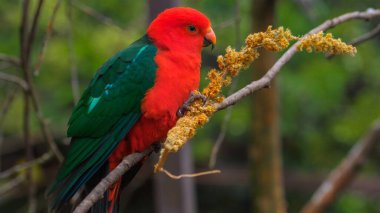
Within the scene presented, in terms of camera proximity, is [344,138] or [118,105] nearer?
[118,105]

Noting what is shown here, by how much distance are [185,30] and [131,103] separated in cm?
31

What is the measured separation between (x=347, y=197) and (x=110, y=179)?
326 cm

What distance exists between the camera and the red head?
7.18 ft

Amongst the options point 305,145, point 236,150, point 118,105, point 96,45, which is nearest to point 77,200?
point 118,105

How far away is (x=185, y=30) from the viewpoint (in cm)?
220

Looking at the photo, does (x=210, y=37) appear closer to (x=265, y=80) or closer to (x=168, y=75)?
(x=168, y=75)

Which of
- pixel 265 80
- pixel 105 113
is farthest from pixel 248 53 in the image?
pixel 105 113

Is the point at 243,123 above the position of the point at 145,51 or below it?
above

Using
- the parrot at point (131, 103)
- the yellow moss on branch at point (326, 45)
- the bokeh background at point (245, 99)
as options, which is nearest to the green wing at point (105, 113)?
the parrot at point (131, 103)

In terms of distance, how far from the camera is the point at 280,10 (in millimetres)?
3871

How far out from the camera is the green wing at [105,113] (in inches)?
80.3

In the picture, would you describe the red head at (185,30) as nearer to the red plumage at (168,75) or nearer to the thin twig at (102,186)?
the red plumage at (168,75)

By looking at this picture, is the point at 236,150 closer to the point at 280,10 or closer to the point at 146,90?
the point at 280,10

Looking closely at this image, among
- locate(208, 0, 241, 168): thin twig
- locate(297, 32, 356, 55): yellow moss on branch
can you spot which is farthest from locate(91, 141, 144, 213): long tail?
locate(297, 32, 356, 55): yellow moss on branch
